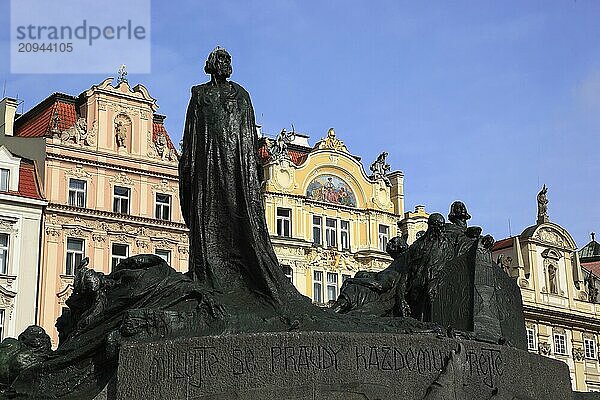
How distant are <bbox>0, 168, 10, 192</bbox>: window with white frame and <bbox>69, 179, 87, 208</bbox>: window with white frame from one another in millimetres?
2199

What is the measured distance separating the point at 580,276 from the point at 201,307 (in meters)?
40.4

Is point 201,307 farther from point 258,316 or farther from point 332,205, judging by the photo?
point 332,205

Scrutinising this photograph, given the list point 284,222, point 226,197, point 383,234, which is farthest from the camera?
point 383,234

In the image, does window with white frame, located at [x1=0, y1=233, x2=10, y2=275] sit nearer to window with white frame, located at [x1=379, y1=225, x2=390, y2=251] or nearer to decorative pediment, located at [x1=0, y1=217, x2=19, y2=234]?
decorative pediment, located at [x1=0, y1=217, x2=19, y2=234]

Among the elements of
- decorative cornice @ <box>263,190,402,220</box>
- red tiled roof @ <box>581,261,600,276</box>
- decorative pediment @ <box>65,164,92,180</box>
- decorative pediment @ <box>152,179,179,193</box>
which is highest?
decorative pediment @ <box>65,164,92,180</box>

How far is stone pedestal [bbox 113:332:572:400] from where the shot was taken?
764 centimetres

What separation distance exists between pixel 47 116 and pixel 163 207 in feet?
18.6

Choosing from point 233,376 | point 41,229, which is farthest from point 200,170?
point 41,229

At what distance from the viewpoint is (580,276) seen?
150ft

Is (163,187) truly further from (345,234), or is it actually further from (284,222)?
(345,234)

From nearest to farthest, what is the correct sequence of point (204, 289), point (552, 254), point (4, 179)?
point (204, 289)
point (4, 179)
point (552, 254)

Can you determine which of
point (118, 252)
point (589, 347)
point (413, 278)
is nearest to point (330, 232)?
point (118, 252)

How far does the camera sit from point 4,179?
3238cm

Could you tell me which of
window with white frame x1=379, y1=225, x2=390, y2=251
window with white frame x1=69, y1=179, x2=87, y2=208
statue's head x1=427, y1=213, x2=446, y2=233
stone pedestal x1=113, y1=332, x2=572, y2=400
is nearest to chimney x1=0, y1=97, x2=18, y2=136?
window with white frame x1=69, y1=179, x2=87, y2=208
